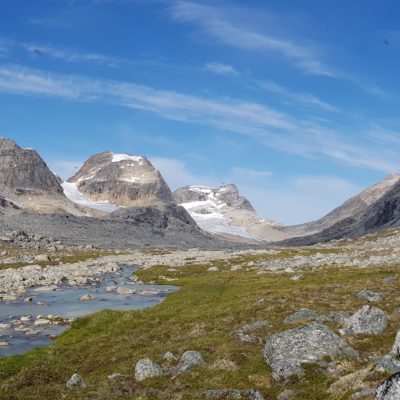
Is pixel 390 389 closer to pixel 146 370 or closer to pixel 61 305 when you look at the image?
pixel 146 370

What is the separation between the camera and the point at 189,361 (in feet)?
94.2

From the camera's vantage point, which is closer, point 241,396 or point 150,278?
point 241,396

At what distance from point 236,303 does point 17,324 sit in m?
21.0

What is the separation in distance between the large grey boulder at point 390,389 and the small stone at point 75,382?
15.6m

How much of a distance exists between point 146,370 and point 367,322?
44.3 feet

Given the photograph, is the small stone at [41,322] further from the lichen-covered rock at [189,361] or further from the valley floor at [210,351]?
the lichen-covered rock at [189,361]

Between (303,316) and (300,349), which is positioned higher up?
(303,316)

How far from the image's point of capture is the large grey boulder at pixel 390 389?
17391mm

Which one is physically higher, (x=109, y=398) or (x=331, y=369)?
(x=331, y=369)

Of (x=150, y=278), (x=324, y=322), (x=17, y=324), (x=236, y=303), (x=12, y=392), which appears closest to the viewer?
(x=12, y=392)

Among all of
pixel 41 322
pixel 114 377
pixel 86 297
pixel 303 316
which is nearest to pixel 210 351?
pixel 114 377

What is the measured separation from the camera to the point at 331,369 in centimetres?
2533

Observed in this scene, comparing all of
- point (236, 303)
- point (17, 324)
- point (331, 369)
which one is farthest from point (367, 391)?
point (17, 324)

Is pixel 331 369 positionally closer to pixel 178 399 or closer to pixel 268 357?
pixel 268 357
